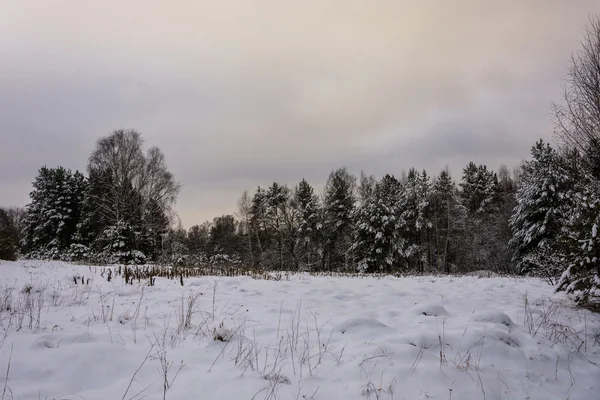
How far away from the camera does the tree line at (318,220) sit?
72.8 ft

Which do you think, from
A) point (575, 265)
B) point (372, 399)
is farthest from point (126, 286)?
point (575, 265)

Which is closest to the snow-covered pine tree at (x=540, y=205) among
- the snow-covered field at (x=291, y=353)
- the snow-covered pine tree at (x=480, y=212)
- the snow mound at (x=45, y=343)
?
the snow-covered pine tree at (x=480, y=212)

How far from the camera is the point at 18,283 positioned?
7.44m

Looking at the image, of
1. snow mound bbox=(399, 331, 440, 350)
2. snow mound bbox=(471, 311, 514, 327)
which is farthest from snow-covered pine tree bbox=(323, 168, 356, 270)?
snow mound bbox=(399, 331, 440, 350)

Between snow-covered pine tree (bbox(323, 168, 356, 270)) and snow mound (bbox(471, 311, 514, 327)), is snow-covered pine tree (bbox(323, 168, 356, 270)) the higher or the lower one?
the higher one

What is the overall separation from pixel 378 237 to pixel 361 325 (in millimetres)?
24437

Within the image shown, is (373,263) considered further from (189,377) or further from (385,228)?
(189,377)

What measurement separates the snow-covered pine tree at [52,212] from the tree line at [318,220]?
0.11 m

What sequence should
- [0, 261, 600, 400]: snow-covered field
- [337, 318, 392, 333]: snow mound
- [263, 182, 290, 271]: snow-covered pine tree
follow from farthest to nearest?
[263, 182, 290, 271]: snow-covered pine tree, [337, 318, 392, 333]: snow mound, [0, 261, 600, 400]: snow-covered field

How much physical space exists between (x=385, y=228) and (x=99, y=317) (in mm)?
26736

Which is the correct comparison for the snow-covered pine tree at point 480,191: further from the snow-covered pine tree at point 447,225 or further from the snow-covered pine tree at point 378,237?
the snow-covered pine tree at point 378,237

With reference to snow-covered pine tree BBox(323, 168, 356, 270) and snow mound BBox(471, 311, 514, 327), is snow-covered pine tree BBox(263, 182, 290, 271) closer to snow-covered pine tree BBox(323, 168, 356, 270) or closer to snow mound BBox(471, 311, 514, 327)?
snow-covered pine tree BBox(323, 168, 356, 270)

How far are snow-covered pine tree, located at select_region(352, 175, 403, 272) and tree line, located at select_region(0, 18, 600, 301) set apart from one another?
0.09 m

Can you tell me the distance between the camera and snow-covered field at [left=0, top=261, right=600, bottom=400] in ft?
8.76
